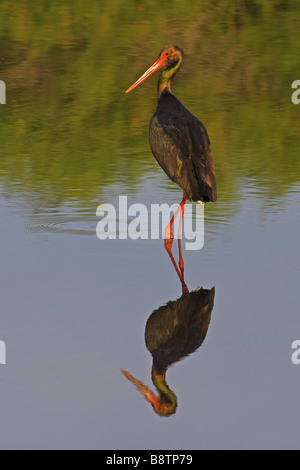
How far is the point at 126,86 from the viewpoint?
13539mm

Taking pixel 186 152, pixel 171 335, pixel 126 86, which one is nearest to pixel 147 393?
pixel 171 335

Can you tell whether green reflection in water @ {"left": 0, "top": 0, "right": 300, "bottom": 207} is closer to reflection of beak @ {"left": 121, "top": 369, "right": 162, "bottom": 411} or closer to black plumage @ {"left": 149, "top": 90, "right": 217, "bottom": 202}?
black plumage @ {"left": 149, "top": 90, "right": 217, "bottom": 202}

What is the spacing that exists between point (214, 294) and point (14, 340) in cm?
140

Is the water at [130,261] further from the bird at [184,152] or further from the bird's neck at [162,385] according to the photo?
the bird at [184,152]

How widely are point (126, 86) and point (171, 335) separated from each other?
838 centimetres

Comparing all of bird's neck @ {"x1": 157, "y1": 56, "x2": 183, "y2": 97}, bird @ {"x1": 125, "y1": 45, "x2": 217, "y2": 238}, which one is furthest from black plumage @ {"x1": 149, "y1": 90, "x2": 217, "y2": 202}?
bird's neck @ {"x1": 157, "y1": 56, "x2": 183, "y2": 97}

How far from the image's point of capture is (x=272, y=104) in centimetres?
1286

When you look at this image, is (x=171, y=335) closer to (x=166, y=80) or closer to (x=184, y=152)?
(x=184, y=152)

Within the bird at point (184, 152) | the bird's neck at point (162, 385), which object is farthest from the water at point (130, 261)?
the bird at point (184, 152)

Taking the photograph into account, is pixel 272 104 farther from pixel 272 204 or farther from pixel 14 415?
pixel 14 415

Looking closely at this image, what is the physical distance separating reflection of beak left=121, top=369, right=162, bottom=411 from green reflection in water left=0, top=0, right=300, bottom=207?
3.74m

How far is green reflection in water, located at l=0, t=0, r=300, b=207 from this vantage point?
9.88 meters

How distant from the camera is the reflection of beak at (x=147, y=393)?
463cm
